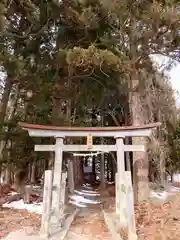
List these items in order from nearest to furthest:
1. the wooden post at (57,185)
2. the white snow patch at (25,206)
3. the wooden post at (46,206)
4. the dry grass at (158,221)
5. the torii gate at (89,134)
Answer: the dry grass at (158,221) < the wooden post at (46,206) < the wooden post at (57,185) < the torii gate at (89,134) < the white snow patch at (25,206)

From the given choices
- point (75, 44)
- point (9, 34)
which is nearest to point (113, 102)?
point (75, 44)

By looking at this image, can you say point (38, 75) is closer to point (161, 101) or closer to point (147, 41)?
point (147, 41)

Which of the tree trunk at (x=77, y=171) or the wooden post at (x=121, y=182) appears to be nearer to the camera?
the wooden post at (x=121, y=182)

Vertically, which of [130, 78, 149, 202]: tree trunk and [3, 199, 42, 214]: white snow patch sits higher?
[130, 78, 149, 202]: tree trunk

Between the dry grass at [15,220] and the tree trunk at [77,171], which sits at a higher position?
the tree trunk at [77,171]

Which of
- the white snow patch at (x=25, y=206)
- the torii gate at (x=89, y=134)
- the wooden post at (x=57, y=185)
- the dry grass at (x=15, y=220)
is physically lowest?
the dry grass at (x=15, y=220)

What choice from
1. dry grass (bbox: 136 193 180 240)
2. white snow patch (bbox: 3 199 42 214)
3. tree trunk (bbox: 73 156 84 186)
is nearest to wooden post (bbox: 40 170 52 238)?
dry grass (bbox: 136 193 180 240)

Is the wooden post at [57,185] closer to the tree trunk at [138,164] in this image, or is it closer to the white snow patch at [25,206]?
the white snow patch at [25,206]

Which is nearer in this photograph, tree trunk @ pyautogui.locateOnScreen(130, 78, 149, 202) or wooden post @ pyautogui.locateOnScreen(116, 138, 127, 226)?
wooden post @ pyautogui.locateOnScreen(116, 138, 127, 226)

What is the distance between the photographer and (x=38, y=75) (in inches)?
412

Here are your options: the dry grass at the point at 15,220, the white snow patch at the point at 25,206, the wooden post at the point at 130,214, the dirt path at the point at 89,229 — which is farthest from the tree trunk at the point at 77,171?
the wooden post at the point at 130,214

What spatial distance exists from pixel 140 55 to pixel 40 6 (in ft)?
12.0

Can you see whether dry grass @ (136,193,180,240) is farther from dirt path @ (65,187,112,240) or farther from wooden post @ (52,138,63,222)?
wooden post @ (52,138,63,222)

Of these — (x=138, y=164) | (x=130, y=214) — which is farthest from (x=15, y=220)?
(x=138, y=164)
